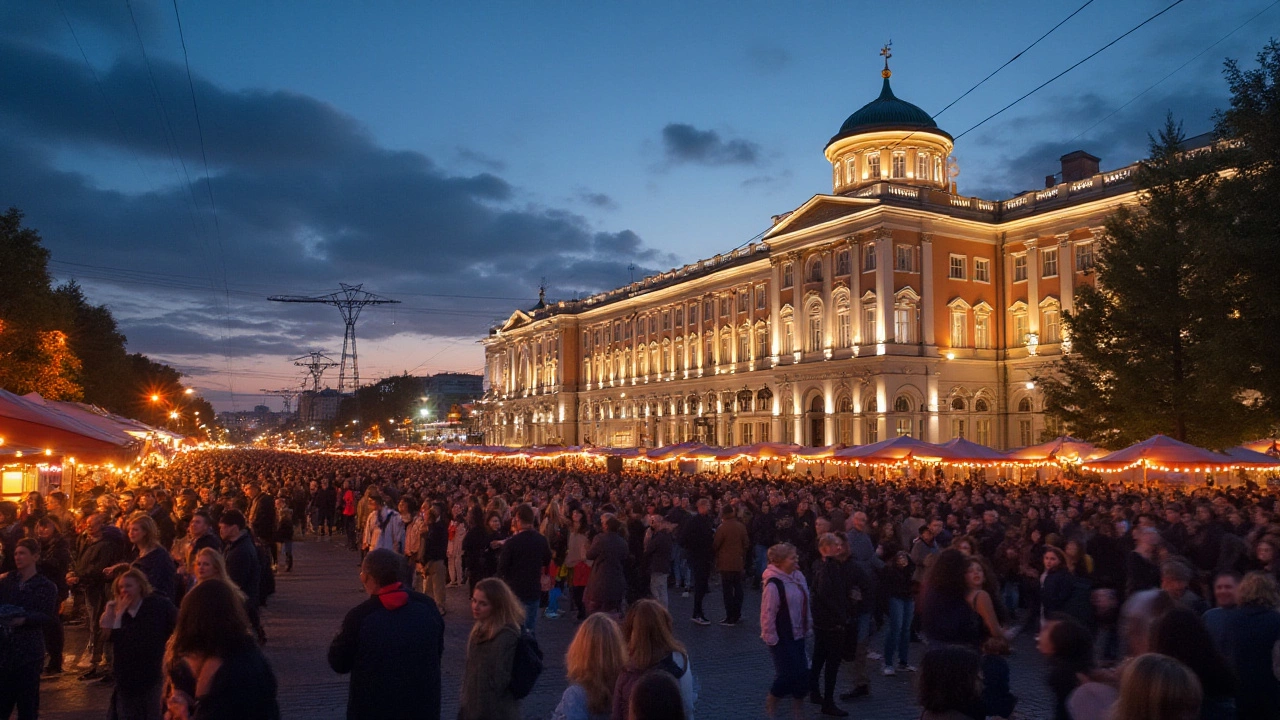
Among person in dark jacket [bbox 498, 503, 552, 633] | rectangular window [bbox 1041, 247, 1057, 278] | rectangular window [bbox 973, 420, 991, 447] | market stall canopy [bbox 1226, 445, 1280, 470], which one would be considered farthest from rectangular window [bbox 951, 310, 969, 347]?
person in dark jacket [bbox 498, 503, 552, 633]

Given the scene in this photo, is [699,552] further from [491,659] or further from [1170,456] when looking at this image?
[1170,456]

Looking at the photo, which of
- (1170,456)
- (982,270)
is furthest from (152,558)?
(982,270)

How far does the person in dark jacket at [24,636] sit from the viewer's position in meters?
6.82

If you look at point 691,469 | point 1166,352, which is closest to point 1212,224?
point 1166,352

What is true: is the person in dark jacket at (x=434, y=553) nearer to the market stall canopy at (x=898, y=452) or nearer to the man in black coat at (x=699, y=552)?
the man in black coat at (x=699, y=552)

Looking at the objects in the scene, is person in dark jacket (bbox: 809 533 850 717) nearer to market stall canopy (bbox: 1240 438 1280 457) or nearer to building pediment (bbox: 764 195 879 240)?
market stall canopy (bbox: 1240 438 1280 457)

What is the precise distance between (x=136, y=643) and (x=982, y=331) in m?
50.9

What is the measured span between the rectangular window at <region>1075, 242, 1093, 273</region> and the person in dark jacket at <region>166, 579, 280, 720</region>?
48.2m

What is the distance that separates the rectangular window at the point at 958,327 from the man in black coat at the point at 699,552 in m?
40.4

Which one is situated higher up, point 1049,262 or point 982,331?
point 1049,262

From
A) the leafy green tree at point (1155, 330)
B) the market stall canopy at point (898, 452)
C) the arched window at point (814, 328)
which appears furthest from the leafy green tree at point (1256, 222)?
the arched window at point (814, 328)

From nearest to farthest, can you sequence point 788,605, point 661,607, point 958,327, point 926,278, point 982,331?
point 661,607 < point 788,605 < point 926,278 < point 958,327 < point 982,331

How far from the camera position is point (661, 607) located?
489 centimetres

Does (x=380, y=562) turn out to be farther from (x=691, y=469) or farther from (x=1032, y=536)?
(x=691, y=469)
